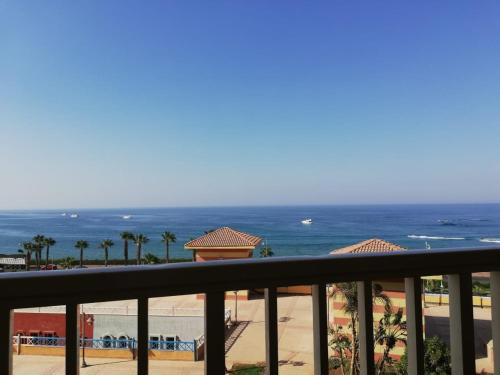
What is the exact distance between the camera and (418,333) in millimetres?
1014

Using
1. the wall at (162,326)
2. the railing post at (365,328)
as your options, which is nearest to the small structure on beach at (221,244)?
the wall at (162,326)

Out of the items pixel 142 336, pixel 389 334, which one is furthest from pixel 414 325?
pixel 389 334

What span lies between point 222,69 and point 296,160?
116ft

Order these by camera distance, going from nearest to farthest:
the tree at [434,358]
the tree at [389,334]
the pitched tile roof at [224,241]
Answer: the tree at [389,334] → the tree at [434,358] → the pitched tile roof at [224,241]

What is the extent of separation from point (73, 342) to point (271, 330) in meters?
0.44

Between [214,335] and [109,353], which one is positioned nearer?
[214,335]

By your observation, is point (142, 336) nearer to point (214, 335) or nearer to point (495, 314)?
point (214, 335)

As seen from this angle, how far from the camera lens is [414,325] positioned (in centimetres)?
101

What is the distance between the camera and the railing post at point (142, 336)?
798 mm

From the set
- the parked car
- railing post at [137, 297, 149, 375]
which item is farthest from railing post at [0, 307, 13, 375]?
railing post at [137, 297, 149, 375]

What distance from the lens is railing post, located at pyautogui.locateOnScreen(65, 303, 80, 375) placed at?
2.49 feet

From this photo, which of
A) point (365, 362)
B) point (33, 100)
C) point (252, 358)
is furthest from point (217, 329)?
point (33, 100)

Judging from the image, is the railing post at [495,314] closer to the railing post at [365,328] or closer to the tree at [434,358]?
the railing post at [365,328]

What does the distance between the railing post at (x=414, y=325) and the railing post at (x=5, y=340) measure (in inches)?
36.9
